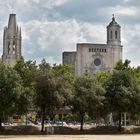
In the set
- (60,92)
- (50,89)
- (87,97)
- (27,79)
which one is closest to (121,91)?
(87,97)

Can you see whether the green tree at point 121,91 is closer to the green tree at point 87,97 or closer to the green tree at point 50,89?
the green tree at point 87,97

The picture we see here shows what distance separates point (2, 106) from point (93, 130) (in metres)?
20.0

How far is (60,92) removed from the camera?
89188 mm

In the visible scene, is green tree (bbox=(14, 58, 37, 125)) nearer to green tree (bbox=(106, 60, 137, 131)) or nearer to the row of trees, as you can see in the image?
the row of trees

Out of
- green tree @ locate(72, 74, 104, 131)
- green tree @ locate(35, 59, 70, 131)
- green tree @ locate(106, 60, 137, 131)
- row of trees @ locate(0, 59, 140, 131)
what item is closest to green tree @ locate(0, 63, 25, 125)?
row of trees @ locate(0, 59, 140, 131)

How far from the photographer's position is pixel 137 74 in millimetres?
113688

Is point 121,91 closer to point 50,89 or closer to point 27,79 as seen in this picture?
point 50,89

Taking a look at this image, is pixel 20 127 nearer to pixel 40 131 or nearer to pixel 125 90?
pixel 40 131

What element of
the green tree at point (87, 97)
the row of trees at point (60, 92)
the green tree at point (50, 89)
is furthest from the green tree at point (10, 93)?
the green tree at point (87, 97)

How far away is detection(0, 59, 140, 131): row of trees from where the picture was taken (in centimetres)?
8612

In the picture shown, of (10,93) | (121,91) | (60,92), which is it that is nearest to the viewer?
(10,93)

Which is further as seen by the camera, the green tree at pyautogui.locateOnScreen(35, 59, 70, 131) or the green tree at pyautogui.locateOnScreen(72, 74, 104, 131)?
the green tree at pyautogui.locateOnScreen(72, 74, 104, 131)

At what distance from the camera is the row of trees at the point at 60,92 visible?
3391 inches

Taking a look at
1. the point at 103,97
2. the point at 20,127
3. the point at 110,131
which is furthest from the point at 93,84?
the point at 20,127
